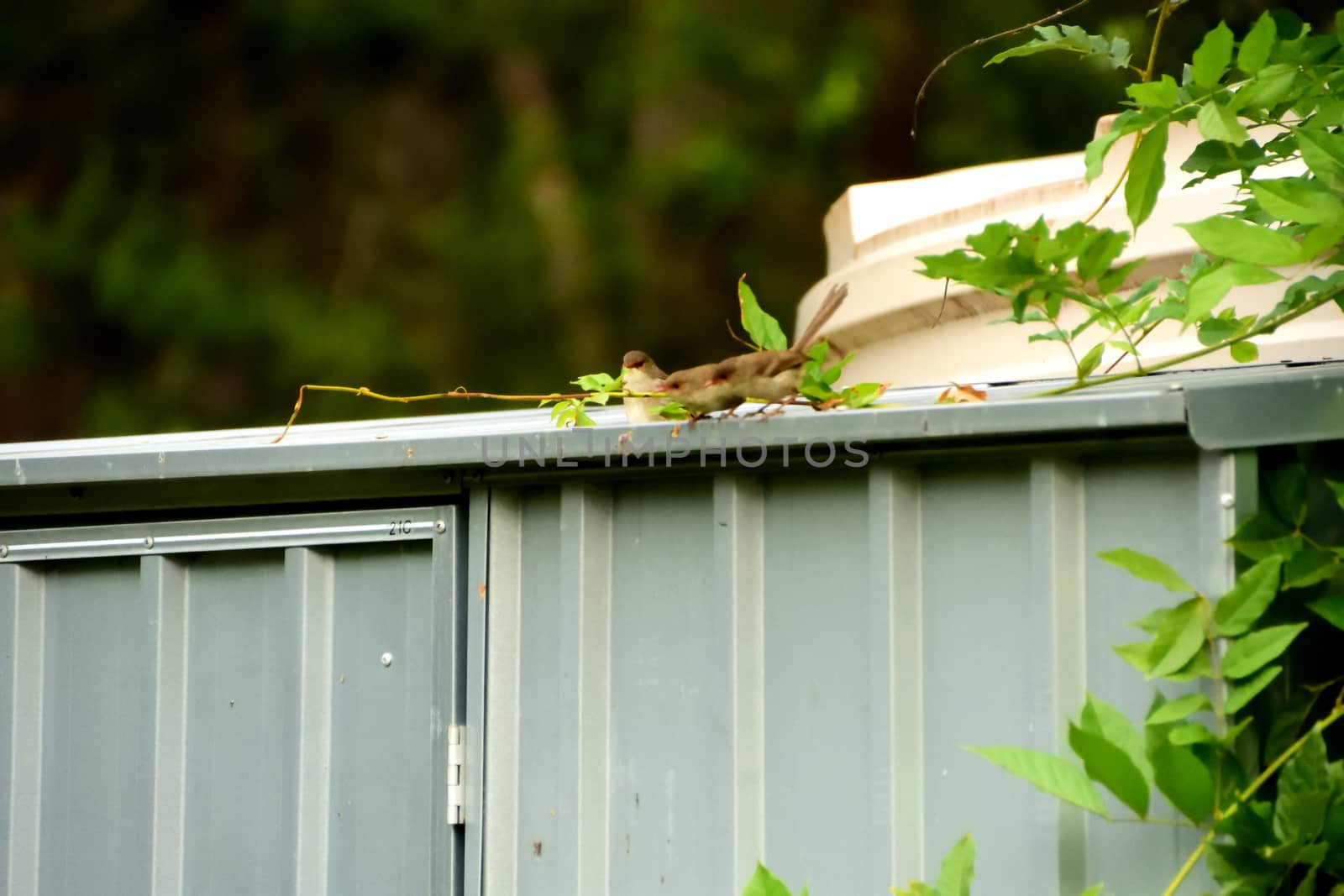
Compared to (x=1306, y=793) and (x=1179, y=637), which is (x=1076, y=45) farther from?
(x=1306, y=793)

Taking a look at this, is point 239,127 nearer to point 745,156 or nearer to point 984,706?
point 745,156

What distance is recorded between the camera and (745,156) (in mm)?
10930

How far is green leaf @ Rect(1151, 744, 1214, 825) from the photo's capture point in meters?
1.98

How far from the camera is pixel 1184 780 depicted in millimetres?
1985

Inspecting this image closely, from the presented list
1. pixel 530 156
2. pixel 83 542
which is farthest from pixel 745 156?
pixel 83 542

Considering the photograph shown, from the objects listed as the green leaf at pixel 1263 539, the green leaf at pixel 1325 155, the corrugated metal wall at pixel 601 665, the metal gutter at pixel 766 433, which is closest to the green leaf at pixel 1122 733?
the corrugated metal wall at pixel 601 665

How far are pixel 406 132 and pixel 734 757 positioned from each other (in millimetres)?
10295

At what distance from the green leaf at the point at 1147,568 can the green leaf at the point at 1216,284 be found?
294 mm

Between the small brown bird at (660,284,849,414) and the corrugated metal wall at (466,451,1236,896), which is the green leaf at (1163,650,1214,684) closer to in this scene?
the corrugated metal wall at (466,451,1236,896)

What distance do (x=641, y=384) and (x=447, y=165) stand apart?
9669mm

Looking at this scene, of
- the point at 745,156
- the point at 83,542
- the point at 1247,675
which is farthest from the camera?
the point at 745,156

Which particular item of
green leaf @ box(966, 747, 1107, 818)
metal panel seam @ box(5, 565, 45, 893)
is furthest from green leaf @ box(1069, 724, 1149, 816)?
metal panel seam @ box(5, 565, 45, 893)

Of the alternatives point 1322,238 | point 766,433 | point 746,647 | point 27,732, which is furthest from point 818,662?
point 27,732

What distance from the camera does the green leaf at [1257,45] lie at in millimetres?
2115
